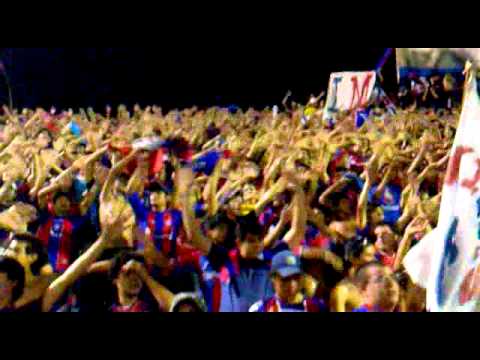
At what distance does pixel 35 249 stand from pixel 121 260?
0.47 m

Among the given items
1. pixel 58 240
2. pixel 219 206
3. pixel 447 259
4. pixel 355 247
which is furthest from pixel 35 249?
pixel 447 259

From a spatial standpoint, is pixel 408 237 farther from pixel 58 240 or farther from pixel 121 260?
pixel 58 240

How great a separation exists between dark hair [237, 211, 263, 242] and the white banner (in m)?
0.88

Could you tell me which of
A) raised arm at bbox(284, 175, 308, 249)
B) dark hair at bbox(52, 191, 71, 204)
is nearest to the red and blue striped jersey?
dark hair at bbox(52, 191, 71, 204)

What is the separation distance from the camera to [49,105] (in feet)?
16.0

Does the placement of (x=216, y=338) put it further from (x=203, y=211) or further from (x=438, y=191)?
(x=438, y=191)

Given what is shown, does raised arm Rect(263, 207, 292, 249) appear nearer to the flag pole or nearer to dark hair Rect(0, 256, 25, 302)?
dark hair Rect(0, 256, 25, 302)

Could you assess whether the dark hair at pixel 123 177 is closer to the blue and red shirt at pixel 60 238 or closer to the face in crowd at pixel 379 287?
the blue and red shirt at pixel 60 238

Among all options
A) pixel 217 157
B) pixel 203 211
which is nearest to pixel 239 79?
pixel 217 157

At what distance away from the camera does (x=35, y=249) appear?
438cm

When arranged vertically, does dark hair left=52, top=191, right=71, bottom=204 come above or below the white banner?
below

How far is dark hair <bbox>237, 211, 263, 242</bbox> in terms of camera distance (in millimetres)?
4383

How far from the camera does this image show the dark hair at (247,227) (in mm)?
4383

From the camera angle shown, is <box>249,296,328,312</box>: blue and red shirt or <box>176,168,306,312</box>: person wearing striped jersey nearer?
<box>249,296,328,312</box>: blue and red shirt
